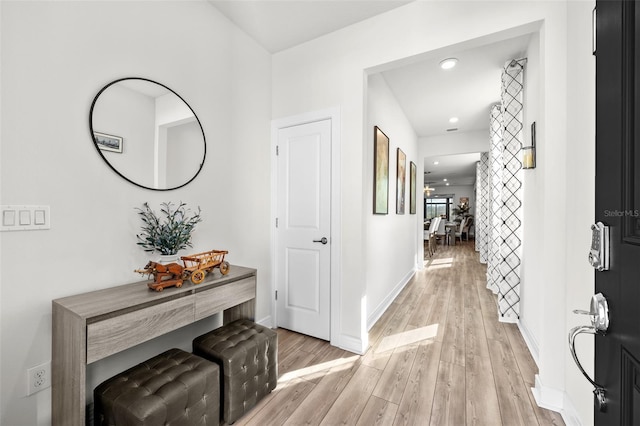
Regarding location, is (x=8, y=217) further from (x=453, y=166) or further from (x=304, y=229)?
(x=453, y=166)

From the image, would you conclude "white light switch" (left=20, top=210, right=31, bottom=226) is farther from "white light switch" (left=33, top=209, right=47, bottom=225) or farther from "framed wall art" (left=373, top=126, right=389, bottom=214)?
"framed wall art" (left=373, top=126, right=389, bottom=214)

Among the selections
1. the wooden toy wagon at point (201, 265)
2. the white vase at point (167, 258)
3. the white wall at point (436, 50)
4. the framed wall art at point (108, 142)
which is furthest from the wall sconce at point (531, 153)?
the framed wall art at point (108, 142)

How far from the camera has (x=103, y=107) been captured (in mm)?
1577

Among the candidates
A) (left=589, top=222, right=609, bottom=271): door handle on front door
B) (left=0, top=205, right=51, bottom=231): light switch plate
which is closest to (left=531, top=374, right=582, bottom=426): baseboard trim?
(left=589, top=222, right=609, bottom=271): door handle on front door

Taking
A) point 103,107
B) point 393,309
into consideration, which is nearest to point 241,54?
point 103,107

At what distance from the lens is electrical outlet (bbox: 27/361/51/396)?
131cm

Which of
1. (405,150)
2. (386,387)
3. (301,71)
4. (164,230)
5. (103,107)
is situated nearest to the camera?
(103,107)

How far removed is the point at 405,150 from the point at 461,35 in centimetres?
267

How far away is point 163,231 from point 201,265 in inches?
13.4

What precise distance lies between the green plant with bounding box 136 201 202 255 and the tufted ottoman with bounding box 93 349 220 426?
66 cm

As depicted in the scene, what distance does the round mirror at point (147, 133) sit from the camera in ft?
5.24

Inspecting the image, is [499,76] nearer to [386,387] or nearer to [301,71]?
[301,71]

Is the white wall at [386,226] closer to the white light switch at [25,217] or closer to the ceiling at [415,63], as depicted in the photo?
the ceiling at [415,63]

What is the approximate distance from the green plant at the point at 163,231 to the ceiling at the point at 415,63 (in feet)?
5.73
